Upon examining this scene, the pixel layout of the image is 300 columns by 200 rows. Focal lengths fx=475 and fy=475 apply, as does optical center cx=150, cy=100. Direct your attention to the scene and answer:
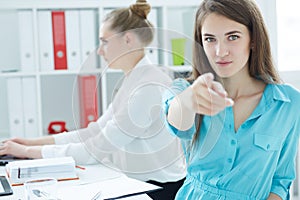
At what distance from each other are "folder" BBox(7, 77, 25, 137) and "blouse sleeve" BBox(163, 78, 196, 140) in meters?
1.70

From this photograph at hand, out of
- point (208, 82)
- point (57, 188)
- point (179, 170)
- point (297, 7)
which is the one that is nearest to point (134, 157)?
point (179, 170)

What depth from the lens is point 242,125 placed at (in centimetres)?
136

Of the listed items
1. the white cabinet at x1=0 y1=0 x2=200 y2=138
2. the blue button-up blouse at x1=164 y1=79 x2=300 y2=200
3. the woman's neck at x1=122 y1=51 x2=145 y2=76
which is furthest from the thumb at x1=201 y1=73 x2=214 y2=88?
the white cabinet at x1=0 y1=0 x2=200 y2=138

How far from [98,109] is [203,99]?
644mm

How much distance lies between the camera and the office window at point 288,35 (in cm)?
302

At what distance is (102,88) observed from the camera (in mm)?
1339

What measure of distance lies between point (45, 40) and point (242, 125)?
1718mm

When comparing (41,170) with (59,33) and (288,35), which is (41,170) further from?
(288,35)

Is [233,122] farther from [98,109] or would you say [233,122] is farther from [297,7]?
[297,7]

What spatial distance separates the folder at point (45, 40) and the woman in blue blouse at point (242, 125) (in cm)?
159

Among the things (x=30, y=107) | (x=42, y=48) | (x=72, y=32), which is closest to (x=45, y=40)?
(x=42, y=48)

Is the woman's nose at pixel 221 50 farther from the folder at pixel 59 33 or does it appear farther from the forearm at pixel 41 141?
the folder at pixel 59 33

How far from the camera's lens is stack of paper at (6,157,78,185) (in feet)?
5.34

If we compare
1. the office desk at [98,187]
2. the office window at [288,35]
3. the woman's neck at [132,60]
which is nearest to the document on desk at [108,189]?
the office desk at [98,187]
